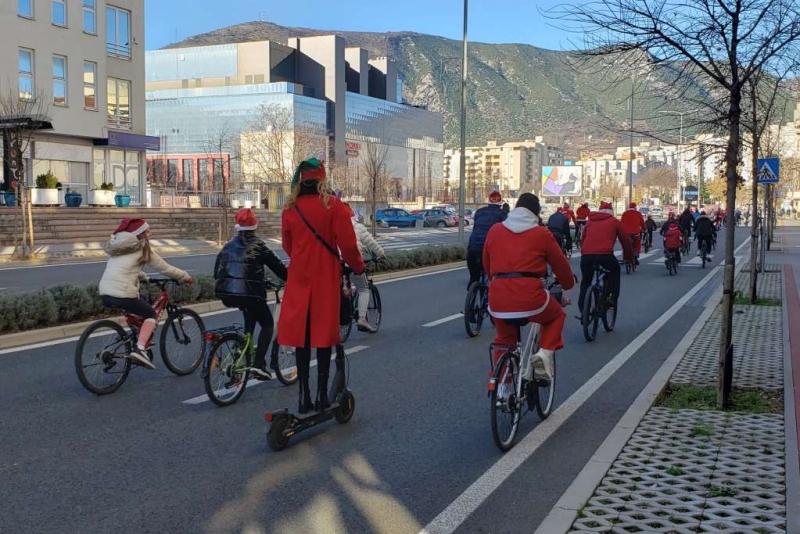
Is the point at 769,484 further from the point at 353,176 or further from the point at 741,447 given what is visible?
the point at 353,176

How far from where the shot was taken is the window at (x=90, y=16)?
3916 centimetres

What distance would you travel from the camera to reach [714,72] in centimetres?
743

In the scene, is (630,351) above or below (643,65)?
below

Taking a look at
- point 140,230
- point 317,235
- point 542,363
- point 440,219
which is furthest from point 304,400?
point 440,219

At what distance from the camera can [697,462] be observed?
5.44m

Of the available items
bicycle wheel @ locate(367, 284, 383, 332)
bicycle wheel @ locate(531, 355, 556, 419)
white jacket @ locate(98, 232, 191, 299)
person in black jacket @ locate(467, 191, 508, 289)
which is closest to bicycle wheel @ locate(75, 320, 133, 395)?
white jacket @ locate(98, 232, 191, 299)

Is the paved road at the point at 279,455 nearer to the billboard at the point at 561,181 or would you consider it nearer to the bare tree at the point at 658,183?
the billboard at the point at 561,181

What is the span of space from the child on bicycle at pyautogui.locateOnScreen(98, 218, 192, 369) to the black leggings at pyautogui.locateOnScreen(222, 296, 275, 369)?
3.07ft

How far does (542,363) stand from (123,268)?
392 cm

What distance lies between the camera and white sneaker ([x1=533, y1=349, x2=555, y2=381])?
6.27 meters

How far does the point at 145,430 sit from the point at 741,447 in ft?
14.3

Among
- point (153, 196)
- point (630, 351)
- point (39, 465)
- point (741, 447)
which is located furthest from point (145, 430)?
point (153, 196)

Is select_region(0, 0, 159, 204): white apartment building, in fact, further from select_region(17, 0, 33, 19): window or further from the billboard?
the billboard

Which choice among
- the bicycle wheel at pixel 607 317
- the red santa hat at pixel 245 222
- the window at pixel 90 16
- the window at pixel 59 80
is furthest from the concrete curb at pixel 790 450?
the window at pixel 90 16
